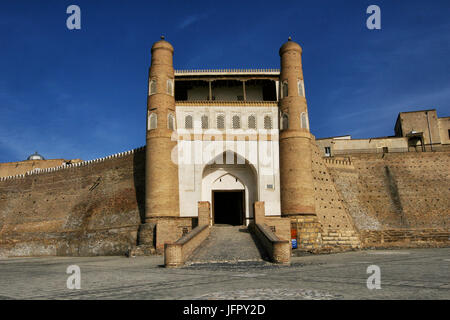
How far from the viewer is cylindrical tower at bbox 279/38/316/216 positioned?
2194 centimetres

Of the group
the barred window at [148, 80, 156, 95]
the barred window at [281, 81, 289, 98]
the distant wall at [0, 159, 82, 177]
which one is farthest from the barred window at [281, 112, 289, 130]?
the distant wall at [0, 159, 82, 177]

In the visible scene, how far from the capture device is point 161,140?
22188 mm

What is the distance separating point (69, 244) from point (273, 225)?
44.0 ft

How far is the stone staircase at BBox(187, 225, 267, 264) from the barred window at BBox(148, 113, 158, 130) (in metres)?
6.82

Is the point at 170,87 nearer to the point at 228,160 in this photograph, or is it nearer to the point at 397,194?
the point at 228,160

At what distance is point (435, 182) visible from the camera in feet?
100

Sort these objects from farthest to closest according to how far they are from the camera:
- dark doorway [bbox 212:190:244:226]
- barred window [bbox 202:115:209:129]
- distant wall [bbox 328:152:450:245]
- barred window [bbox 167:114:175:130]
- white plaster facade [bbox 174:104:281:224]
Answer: distant wall [bbox 328:152:450:245] < dark doorway [bbox 212:190:244:226] < barred window [bbox 202:115:209:129] < barred window [bbox 167:114:175:130] < white plaster facade [bbox 174:104:281:224]

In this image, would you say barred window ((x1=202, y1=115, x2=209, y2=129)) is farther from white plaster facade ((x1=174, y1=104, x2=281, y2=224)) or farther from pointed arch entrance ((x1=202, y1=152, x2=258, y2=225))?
pointed arch entrance ((x1=202, y1=152, x2=258, y2=225))

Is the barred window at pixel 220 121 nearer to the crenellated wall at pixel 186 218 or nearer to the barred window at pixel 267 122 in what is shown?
the barred window at pixel 267 122

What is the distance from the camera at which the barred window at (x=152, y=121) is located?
2258cm

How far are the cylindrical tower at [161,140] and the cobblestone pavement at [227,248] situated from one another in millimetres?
3308
